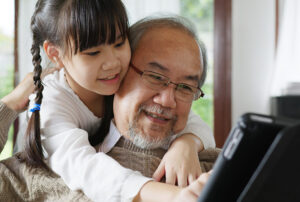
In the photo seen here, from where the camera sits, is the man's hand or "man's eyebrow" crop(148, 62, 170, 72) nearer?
the man's hand

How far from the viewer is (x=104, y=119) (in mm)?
1269

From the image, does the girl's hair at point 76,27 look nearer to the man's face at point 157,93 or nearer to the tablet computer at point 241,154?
the man's face at point 157,93

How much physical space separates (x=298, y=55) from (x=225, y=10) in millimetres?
982

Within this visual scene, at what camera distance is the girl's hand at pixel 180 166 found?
91cm

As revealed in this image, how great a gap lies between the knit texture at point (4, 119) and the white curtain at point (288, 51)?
3.04 metres

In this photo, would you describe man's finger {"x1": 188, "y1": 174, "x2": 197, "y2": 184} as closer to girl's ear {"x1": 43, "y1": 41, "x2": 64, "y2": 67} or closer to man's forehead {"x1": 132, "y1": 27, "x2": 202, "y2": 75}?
man's forehead {"x1": 132, "y1": 27, "x2": 202, "y2": 75}

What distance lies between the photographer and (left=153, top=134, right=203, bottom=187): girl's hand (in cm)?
91

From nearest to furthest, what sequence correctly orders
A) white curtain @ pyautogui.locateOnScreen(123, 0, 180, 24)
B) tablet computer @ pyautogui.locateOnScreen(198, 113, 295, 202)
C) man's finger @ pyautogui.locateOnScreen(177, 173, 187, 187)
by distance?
1. tablet computer @ pyautogui.locateOnScreen(198, 113, 295, 202)
2. man's finger @ pyautogui.locateOnScreen(177, 173, 187, 187)
3. white curtain @ pyautogui.locateOnScreen(123, 0, 180, 24)

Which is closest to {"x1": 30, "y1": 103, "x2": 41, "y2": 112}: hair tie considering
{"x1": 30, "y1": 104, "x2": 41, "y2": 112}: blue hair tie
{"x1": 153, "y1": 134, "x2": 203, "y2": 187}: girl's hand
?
{"x1": 30, "y1": 104, "x2": 41, "y2": 112}: blue hair tie

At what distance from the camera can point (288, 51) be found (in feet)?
12.4

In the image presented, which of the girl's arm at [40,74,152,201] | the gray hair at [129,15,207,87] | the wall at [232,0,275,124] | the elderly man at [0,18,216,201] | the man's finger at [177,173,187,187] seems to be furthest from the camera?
the wall at [232,0,275,124]

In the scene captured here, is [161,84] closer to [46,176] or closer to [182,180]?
[182,180]

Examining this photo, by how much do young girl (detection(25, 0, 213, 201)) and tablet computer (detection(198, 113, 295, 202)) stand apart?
348 mm

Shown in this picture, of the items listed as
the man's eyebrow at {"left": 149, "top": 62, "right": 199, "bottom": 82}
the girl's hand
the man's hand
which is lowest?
the girl's hand
